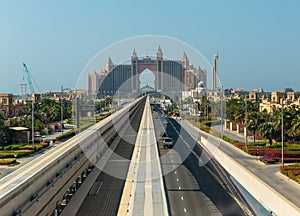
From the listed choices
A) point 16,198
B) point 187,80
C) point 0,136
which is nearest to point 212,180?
point 16,198

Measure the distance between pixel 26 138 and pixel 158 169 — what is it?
17.8 metres

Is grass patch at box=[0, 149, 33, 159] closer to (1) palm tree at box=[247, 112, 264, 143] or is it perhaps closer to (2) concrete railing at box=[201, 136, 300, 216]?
(2) concrete railing at box=[201, 136, 300, 216]

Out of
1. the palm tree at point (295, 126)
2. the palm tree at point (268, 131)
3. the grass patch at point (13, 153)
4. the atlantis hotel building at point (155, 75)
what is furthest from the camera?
the atlantis hotel building at point (155, 75)

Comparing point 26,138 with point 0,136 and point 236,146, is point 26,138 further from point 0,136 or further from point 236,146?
point 236,146

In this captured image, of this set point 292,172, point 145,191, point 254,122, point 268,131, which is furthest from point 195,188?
point 254,122

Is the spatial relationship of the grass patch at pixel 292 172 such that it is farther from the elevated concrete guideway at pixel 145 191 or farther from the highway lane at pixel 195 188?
the elevated concrete guideway at pixel 145 191

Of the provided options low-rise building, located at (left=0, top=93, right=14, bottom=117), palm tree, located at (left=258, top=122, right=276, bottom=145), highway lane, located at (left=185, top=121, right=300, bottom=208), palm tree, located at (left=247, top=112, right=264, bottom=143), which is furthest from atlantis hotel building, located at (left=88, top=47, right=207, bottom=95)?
highway lane, located at (left=185, top=121, right=300, bottom=208)

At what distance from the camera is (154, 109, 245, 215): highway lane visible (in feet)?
45.0

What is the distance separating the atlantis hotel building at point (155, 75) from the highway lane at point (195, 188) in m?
94.3

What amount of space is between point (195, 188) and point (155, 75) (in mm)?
133117

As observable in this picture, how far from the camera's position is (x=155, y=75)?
149125 millimetres

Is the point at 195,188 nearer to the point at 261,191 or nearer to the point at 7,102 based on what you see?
the point at 261,191

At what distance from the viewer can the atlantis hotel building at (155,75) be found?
125162 mm

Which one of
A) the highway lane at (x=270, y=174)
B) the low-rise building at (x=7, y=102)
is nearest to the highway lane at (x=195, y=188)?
the highway lane at (x=270, y=174)
